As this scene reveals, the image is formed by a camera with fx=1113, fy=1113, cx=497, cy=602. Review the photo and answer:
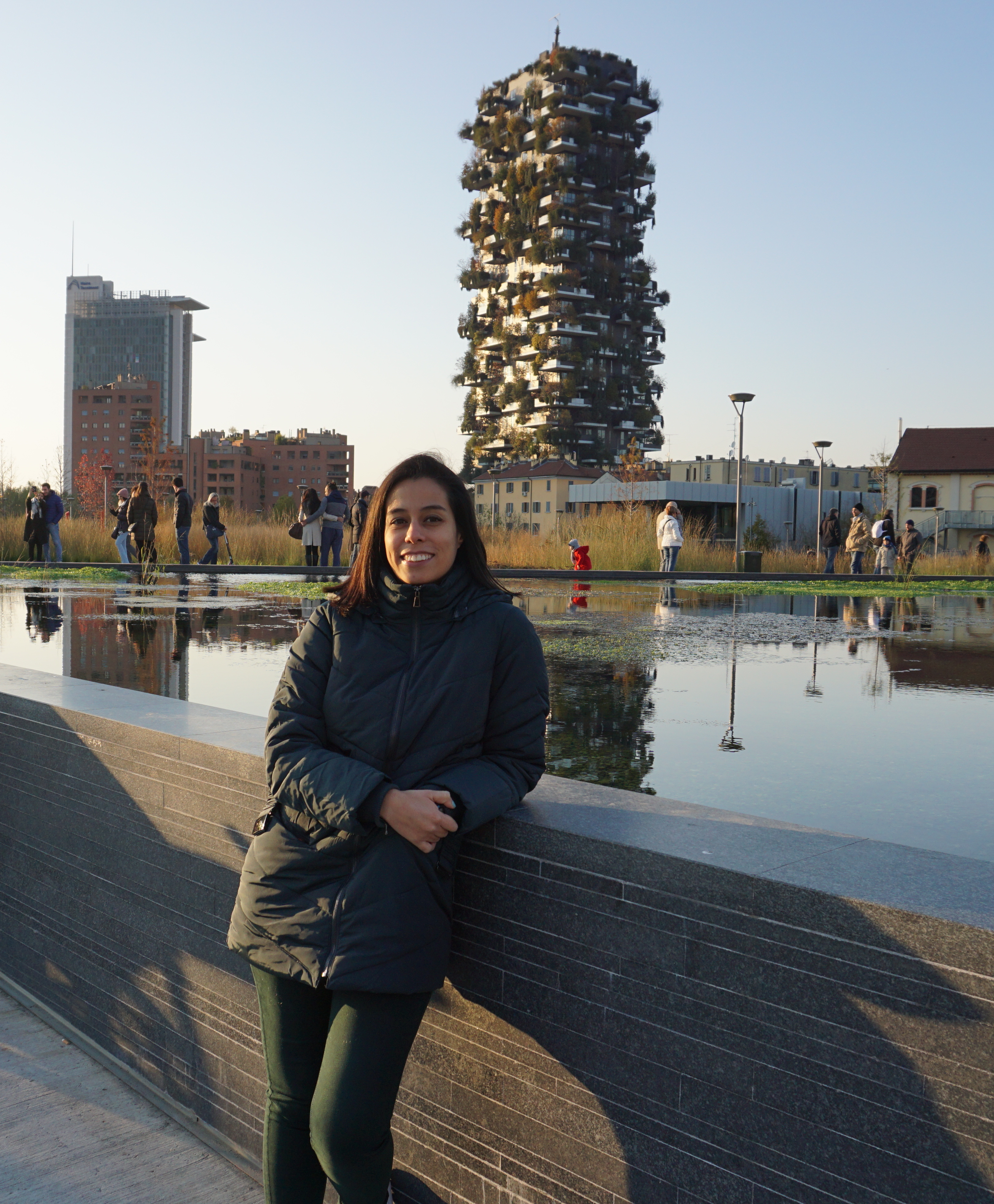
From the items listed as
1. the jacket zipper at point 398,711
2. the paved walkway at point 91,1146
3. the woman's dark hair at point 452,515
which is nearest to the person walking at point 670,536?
the paved walkway at point 91,1146

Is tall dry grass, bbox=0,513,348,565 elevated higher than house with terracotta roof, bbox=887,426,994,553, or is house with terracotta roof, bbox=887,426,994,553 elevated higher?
house with terracotta roof, bbox=887,426,994,553

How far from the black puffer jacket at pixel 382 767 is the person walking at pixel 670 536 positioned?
20150 mm

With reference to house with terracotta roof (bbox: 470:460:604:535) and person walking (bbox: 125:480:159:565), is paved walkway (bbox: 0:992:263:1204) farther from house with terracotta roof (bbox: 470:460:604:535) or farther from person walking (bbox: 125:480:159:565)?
house with terracotta roof (bbox: 470:460:604:535)

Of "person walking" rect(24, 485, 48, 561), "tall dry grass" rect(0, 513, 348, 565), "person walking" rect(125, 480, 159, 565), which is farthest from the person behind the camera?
"tall dry grass" rect(0, 513, 348, 565)

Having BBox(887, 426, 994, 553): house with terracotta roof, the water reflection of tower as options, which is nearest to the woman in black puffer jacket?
the water reflection of tower

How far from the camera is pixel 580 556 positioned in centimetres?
2275

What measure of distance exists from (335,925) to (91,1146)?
141 centimetres

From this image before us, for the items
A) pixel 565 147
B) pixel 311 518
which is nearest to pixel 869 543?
pixel 311 518

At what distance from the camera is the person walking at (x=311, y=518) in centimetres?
2133

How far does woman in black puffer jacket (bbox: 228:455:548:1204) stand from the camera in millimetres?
2105

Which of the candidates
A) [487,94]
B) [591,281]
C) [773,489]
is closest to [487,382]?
[591,281]

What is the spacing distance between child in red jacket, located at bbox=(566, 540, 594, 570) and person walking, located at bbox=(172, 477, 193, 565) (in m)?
7.81

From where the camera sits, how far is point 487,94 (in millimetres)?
110188

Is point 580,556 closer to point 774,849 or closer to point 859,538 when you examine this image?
point 859,538
